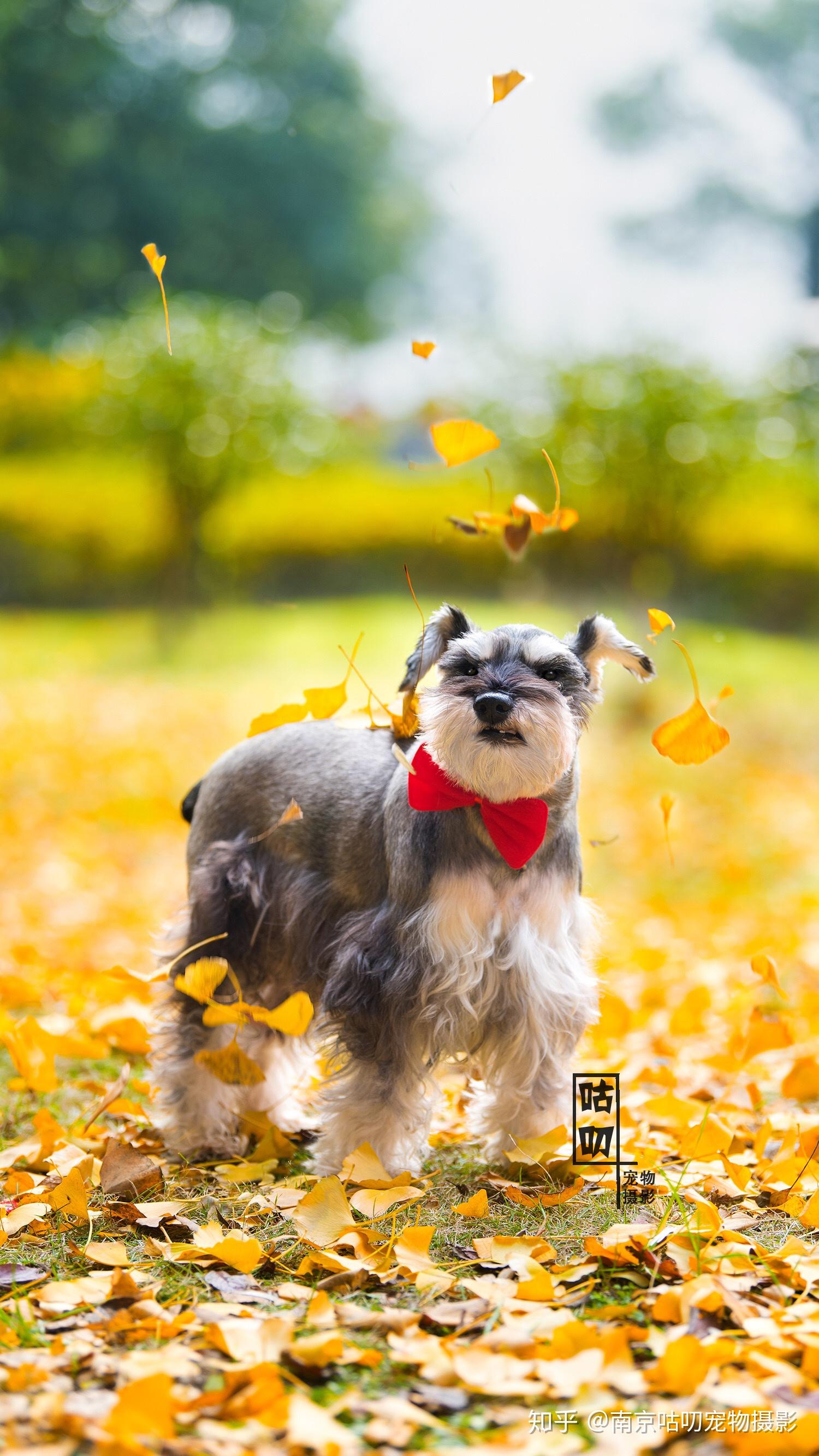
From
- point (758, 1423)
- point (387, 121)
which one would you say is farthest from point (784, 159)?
→ point (758, 1423)

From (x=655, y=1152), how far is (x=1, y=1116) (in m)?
1.91

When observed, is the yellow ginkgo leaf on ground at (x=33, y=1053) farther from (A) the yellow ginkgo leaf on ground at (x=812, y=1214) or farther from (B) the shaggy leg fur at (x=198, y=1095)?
(A) the yellow ginkgo leaf on ground at (x=812, y=1214)

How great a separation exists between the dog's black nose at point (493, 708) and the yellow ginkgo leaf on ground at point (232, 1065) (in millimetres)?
1060

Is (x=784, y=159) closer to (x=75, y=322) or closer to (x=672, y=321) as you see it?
(x=672, y=321)

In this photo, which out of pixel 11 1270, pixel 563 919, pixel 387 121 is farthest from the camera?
pixel 387 121

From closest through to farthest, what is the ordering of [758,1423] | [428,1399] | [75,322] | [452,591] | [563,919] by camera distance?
[758,1423]
[428,1399]
[563,919]
[452,591]
[75,322]

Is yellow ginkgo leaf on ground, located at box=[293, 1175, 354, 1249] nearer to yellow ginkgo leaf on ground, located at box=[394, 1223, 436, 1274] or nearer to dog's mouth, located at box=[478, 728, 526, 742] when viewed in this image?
yellow ginkgo leaf on ground, located at box=[394, 1223, 436, 1274]

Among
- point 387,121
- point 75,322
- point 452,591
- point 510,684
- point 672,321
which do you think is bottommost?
point 510,684

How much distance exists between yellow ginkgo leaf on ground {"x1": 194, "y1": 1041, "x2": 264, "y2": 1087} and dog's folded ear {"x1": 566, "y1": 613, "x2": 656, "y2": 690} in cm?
127

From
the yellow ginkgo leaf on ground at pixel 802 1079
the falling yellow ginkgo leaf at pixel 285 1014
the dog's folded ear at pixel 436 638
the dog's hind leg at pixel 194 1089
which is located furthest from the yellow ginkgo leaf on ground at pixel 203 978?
the yellow ginkgo leaf on ground at pixel 802 1079

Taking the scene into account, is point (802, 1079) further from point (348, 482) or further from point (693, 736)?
point (348, 482)

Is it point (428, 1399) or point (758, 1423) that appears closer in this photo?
point (758, 1423)

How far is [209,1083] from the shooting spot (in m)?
3.40

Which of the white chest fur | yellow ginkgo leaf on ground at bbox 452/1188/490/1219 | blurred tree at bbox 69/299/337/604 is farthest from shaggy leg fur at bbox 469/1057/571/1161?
blurred tree at bbox 69/299/337/604
